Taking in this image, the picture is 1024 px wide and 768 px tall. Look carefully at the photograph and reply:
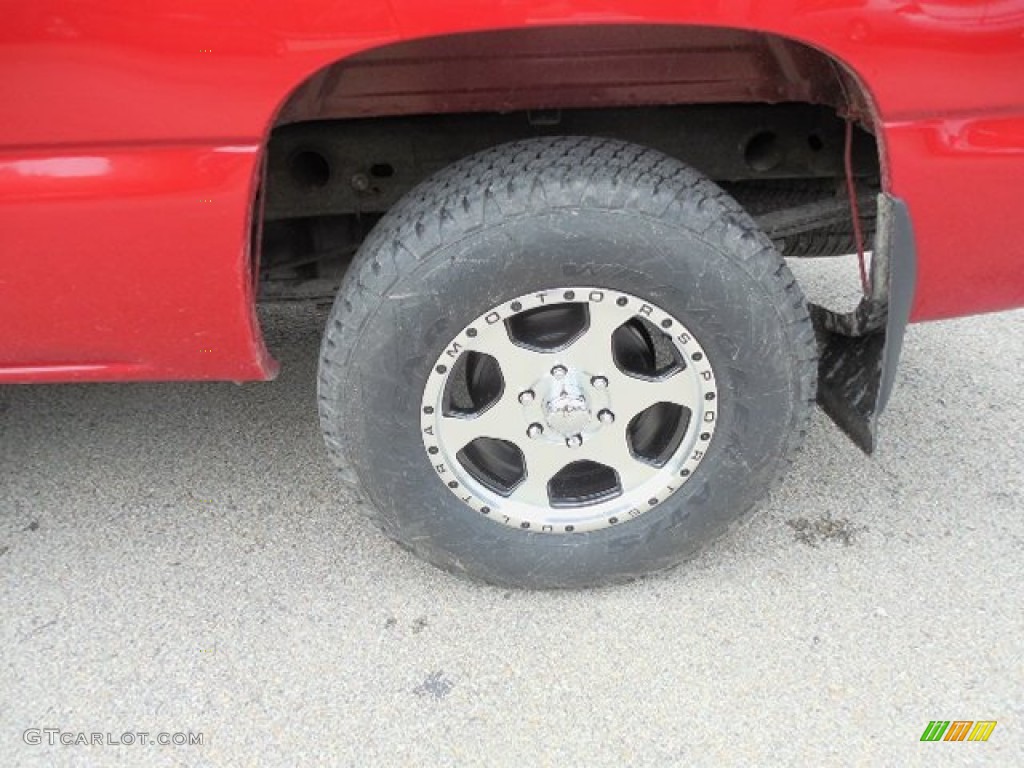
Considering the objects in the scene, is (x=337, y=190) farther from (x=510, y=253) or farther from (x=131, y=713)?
(x=131, y=713)

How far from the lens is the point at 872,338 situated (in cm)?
234

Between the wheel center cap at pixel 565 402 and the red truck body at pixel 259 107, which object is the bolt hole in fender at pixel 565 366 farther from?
the red truck body at pixel 259 107

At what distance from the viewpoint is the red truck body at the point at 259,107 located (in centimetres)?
169

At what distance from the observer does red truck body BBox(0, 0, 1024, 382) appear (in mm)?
1694

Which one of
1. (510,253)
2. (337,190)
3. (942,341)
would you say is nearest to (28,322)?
(337,190)

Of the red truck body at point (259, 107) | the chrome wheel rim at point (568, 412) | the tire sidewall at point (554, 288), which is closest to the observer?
the red truck body at point (259, 107)

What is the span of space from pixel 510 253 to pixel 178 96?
2.25 feet

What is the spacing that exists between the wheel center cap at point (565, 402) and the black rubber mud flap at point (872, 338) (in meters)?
0.66

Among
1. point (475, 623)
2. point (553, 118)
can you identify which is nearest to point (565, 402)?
point (475, 623)

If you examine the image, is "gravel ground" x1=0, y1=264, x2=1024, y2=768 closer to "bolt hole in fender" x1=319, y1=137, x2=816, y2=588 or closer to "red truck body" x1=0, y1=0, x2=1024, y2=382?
"bolt hole in fender" x1=319, y1=137, x2=816, y2=588

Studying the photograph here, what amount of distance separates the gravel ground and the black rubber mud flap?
360 millimetres

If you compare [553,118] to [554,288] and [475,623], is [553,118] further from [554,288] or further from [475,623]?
[475,623]

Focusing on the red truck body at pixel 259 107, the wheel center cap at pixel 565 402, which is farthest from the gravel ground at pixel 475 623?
the red truck body at pixel 259 107

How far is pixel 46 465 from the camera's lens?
2820 mm
